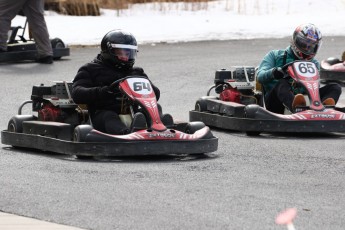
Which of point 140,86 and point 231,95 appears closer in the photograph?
point 140,86

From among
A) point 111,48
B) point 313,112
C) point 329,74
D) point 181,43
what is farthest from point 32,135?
point 181,43

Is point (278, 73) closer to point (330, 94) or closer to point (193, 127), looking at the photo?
point (330, 94)

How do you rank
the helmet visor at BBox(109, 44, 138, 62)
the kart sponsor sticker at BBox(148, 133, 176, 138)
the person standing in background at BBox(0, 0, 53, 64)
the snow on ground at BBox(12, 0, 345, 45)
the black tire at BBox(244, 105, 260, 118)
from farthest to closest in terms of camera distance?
the snow on ground at BBox(12, 0, 345, 45) < the person standing in background at BBox(0, 0, 53, 64) < the black tire at BBox(244, 105, 260, 118) < the helmet visor at BBox(109, 44, 138, 62) < the kart sponsor sticker at BBox(148, 133, 176, 138)

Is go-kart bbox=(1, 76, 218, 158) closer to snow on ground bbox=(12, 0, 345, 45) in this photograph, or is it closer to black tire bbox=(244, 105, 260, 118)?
black tire bbox=(244, 105, 260, 118)

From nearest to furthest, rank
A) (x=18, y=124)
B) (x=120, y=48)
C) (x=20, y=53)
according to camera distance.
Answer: (x=120, y=48), (x=18, y=124), (x=20, y=53)

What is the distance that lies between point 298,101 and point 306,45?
687mm

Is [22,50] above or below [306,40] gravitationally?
below

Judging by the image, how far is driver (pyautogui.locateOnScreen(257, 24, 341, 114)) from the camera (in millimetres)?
10906

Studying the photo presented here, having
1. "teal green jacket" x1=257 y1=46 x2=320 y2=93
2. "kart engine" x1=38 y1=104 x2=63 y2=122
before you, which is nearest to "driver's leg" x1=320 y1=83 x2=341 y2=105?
"teal green jacket" x1=257 y1=46 x2=320 y2=93

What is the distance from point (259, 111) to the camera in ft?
34.4

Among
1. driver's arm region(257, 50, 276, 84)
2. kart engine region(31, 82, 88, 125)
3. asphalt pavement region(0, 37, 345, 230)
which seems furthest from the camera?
driver's arm region(257, 50, 276, 84)

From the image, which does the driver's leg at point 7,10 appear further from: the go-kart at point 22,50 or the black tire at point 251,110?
the black tire at point 251,110

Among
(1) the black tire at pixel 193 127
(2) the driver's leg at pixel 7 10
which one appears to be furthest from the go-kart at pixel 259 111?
(2) the driver's leg at pixel 7 10

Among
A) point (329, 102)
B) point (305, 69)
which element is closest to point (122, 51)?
point (305, 69)
